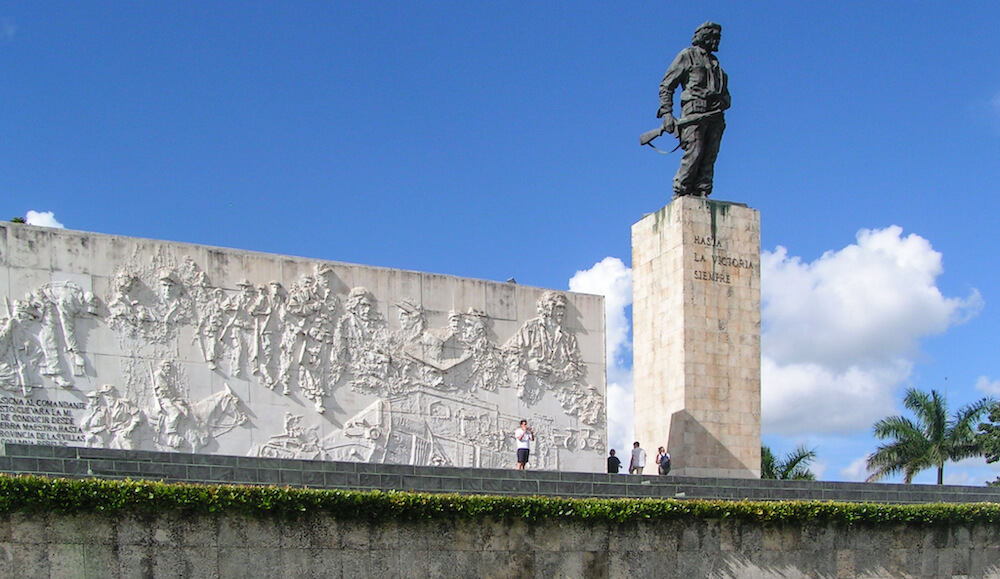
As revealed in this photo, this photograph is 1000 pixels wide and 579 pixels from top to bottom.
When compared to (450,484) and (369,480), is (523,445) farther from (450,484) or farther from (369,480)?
(369,480)

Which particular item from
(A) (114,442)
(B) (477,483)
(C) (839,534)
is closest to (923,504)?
(C) (839,534)

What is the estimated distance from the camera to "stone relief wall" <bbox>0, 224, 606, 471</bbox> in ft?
43.7

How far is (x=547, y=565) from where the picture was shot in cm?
1153

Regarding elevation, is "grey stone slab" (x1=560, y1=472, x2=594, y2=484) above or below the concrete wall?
above

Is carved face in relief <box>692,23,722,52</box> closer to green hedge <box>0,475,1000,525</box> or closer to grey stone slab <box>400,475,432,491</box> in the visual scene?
green hedge <box>0,475,1000,525</box>

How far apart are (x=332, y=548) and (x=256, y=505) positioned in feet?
2.55

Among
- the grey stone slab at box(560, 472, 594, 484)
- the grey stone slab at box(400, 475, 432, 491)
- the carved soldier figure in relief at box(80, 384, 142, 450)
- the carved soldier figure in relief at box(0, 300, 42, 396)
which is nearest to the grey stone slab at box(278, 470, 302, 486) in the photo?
the grey stone slab at box(400, 475, 432, 491)

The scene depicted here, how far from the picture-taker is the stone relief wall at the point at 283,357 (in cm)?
1333

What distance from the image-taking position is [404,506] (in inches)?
430

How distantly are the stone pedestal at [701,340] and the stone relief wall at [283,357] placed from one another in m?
0.78

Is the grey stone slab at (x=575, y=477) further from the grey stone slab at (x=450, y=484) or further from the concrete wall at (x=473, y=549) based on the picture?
the grey stone slab at (x=450, y=484)

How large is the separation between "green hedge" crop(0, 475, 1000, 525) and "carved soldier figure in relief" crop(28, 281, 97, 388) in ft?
12.3

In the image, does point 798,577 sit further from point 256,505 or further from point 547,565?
point 256,505

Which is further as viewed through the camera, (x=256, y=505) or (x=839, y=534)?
(x=839, y=534)
